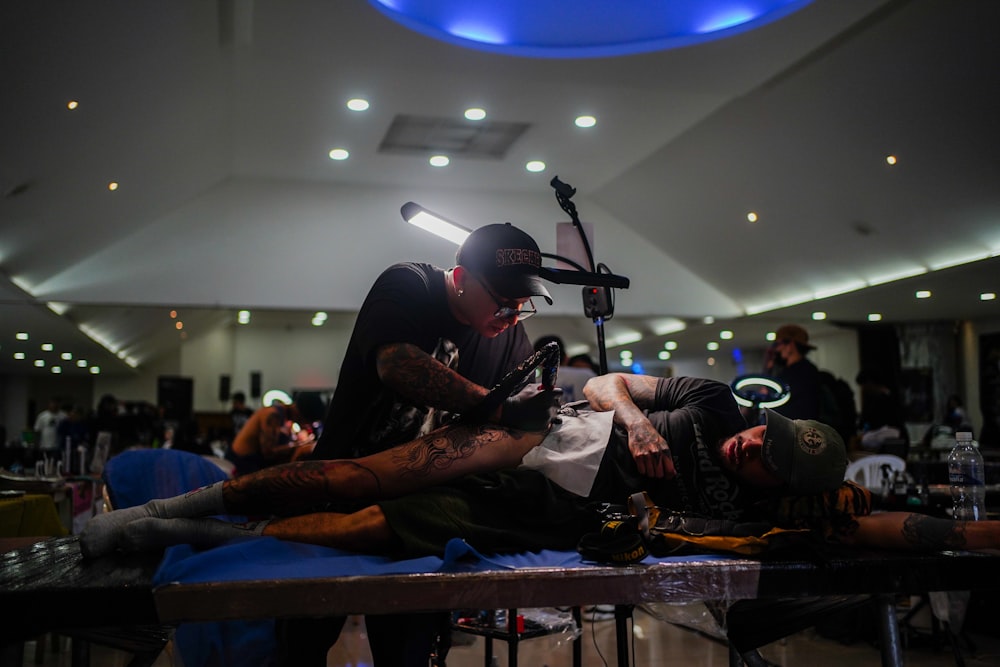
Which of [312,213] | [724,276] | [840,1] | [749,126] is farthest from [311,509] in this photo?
[724,276]

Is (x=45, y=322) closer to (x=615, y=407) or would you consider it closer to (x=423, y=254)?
(x=423, y=254)

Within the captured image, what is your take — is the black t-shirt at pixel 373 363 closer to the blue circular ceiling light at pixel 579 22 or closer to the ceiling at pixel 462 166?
the ceiling at pixel 462 166

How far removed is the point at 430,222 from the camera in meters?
2.42

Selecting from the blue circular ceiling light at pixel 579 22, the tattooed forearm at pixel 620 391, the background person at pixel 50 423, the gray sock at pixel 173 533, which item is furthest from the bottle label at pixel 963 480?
the background person at pixel 50 423

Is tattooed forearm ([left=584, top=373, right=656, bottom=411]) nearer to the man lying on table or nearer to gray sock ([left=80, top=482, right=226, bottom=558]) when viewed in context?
the man lying on table

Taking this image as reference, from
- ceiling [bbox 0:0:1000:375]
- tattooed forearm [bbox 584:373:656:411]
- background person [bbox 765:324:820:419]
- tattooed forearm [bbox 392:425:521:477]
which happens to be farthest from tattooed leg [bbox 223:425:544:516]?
ceiling [bbox 0:0:1000:375]

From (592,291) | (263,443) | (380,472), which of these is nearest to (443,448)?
(380,472)

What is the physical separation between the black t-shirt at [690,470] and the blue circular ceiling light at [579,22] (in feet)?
10.5

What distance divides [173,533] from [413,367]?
1.76 feet

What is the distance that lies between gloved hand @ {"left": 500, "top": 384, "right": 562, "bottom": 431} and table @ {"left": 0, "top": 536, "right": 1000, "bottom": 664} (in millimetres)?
377

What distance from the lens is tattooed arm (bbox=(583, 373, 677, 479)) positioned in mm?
1767

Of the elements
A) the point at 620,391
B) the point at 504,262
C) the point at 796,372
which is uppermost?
the point at 504,262

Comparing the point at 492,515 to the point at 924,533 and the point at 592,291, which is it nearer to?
the point at 924,533

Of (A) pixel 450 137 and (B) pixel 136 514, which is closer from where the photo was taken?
(B) pixel 136 514
